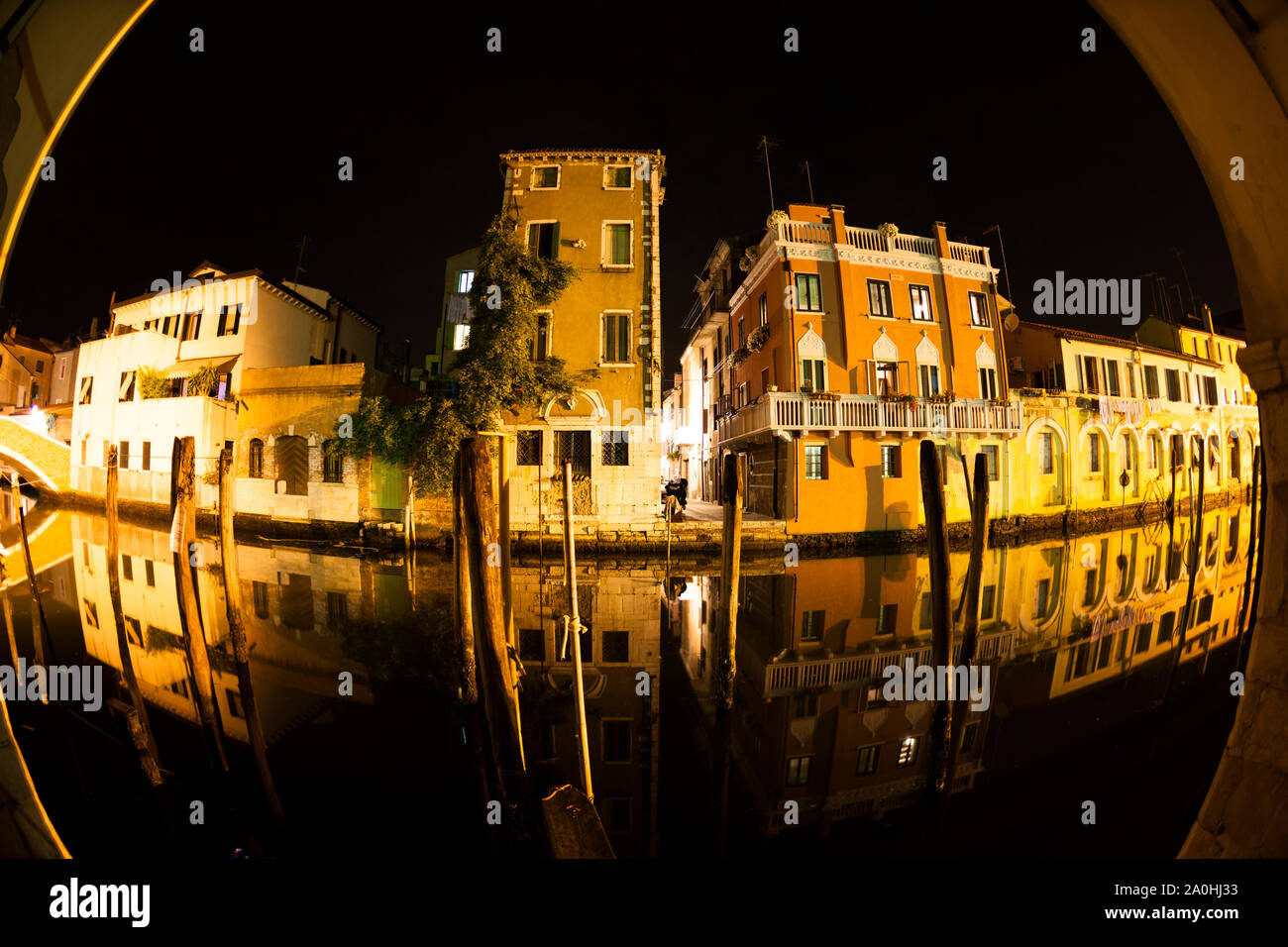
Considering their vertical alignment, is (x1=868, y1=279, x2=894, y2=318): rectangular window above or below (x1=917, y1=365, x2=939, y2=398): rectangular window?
above

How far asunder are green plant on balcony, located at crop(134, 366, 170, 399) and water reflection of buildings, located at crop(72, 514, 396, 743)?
8280mm

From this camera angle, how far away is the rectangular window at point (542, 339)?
16766 millimetres

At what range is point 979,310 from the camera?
1903 cm

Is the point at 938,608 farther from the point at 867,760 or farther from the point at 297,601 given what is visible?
the point at 297,601

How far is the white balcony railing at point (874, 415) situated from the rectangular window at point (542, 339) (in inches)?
306

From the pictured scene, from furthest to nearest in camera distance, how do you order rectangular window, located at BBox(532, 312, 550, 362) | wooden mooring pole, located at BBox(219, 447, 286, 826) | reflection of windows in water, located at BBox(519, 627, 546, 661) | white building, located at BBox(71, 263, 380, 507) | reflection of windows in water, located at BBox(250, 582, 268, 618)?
white building, located at BBox(71, 263, 380, 507), rectangular window, located at BBox(532, 312, 550, 362), reflection of windows in water, located at BBox(250, 582, 268, 618), reflection of windows in water, located at BBox(519, 627, 546, 661), wooden mooring pole, located at BBox(219, 447, 286, 826)

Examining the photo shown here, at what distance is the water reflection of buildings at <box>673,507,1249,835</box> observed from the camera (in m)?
5.67

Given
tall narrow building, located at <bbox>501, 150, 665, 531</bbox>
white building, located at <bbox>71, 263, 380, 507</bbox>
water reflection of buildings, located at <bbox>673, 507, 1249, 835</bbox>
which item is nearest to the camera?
water reflection of buildings, located at <bbox>673, 507, 1249, 835</bbox>

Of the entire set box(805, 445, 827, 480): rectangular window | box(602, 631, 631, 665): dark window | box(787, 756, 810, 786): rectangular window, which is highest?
box(805, 445, 827, 480): rectangular window

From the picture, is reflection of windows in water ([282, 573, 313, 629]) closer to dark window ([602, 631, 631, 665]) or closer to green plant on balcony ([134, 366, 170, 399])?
dark window ([602, 631, 631, 665])

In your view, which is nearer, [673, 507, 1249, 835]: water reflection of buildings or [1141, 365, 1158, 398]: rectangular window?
[673, 507, 1249, 835]: water reflection of buildings

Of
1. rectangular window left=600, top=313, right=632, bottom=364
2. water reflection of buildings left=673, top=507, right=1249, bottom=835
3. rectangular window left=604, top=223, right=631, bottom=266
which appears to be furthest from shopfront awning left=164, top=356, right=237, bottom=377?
water reflection of buildings left=673, top=507, right=1249, bottom=835
